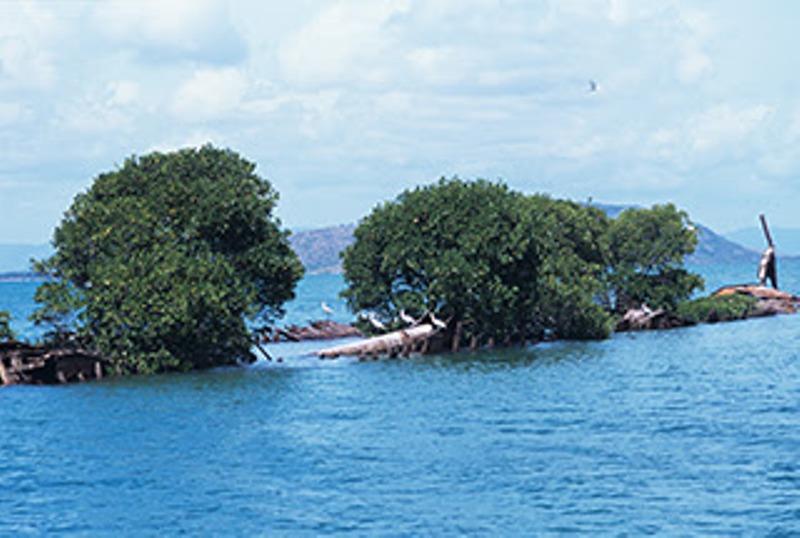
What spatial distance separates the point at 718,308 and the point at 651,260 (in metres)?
9.58

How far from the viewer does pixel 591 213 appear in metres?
92.7

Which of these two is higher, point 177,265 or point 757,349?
point 177,265

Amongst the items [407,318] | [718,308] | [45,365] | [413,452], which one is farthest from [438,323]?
[718,308]

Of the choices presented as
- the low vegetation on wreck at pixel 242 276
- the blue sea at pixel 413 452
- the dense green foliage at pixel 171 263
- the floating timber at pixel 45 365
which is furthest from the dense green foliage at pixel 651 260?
the floating timber at pixel 45 365

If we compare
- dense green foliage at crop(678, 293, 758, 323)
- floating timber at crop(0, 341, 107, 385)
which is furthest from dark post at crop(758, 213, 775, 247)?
floating timber at crop(0, 341, 107, 385)

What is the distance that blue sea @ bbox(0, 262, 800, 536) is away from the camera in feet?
96.5

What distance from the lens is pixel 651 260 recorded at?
→ 88.3m

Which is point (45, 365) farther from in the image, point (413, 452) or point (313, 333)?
point (313, 333)

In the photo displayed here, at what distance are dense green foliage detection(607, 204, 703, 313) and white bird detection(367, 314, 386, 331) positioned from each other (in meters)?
24.2

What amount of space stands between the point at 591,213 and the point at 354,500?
211 feet

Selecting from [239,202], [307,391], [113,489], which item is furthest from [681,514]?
[239,202]

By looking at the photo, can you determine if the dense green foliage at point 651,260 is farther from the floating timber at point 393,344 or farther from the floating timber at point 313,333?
the floating timber at point 393,344

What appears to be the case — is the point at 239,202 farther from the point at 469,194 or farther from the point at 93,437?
the point at 93,437

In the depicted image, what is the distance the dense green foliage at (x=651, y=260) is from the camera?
88.1m
